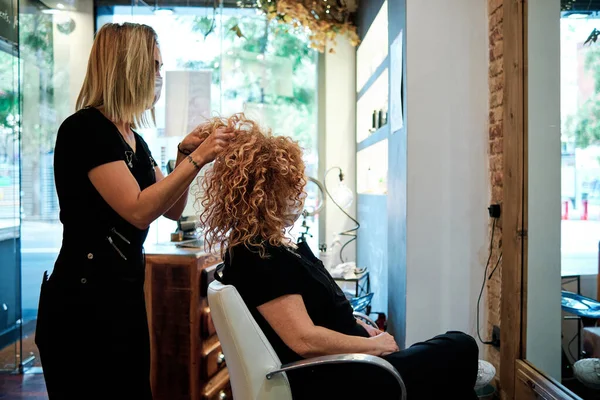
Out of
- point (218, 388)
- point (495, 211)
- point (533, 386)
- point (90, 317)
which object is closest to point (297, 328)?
point (90, 317)

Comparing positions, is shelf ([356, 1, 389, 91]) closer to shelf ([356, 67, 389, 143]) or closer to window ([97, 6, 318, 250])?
shelf ([356, 67, 389, 143])

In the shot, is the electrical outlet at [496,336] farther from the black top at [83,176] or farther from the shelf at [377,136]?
the black top at [83,176]

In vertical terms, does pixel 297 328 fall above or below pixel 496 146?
below

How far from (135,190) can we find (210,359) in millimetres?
1395

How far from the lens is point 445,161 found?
279cm

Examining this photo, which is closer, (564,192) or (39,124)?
(564,192)

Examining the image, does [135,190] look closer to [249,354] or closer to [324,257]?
[249,354]

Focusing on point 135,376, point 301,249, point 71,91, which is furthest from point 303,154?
point 71,91

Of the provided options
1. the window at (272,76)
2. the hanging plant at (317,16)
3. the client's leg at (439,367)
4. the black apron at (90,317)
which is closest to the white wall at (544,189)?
the client's leg at (439,367)

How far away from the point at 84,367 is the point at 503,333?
6.46ft

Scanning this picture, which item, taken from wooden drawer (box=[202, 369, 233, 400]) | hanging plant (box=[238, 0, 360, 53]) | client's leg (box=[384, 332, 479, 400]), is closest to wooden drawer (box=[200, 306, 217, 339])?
wooden drawer (box=[202, 369, 233, 400])

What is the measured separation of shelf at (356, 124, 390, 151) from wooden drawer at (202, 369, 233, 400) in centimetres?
174

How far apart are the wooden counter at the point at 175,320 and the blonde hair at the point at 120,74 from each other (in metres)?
1.01

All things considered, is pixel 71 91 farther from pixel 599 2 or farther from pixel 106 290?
pixel 599 2
